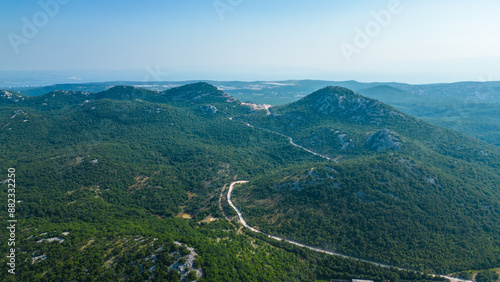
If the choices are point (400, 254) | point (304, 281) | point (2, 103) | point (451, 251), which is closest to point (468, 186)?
point (451, 251)

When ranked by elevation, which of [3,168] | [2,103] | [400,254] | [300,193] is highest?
[2,103]

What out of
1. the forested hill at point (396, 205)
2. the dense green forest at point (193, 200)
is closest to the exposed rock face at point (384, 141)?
the forested hill at point (396, 205)

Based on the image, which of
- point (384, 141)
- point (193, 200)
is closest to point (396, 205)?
point (384, 141)

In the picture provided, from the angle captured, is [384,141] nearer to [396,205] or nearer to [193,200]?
[396,205]

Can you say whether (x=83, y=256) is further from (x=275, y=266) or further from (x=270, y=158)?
(x=270, y=158)

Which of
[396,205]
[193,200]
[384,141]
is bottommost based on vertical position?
[193,200]

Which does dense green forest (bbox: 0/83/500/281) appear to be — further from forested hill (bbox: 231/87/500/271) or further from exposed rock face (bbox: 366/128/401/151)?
exposed rock face (bbox: 366/128/401/151)
